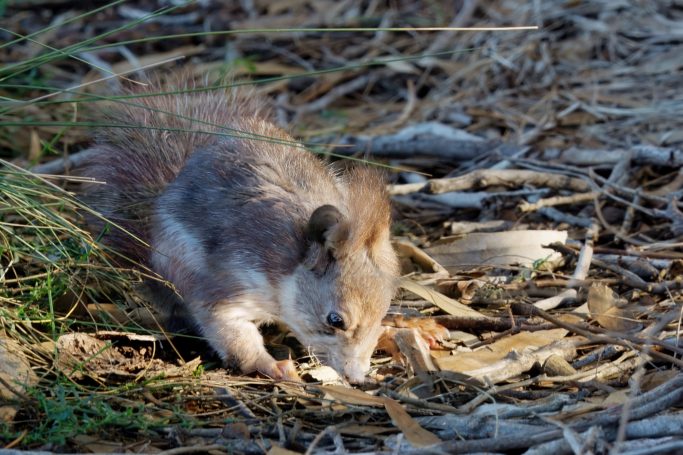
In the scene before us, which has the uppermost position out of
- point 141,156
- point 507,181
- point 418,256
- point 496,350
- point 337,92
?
point 141,156

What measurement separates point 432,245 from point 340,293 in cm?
141

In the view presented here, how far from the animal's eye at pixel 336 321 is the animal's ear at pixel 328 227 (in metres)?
0.27

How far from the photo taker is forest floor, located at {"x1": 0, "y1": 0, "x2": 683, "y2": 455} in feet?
10.8

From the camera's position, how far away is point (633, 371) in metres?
3.68

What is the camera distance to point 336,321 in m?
3.89

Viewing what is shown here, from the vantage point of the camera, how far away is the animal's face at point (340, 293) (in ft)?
12.7

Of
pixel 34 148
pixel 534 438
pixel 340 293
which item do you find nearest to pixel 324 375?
pixel 340 293

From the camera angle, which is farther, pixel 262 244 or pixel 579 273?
pixel 579 273

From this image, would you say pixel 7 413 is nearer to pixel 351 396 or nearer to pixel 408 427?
pixel 351 396

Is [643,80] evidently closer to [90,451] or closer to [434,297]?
[434,297]

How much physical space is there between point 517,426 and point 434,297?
1312 mm

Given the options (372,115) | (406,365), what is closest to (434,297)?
(406,365)

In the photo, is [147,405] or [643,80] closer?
[147,405]

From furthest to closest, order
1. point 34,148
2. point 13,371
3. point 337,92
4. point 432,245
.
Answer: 1. point 337,92
2. point 34,148
3. point 432,245
4. point 13,371
